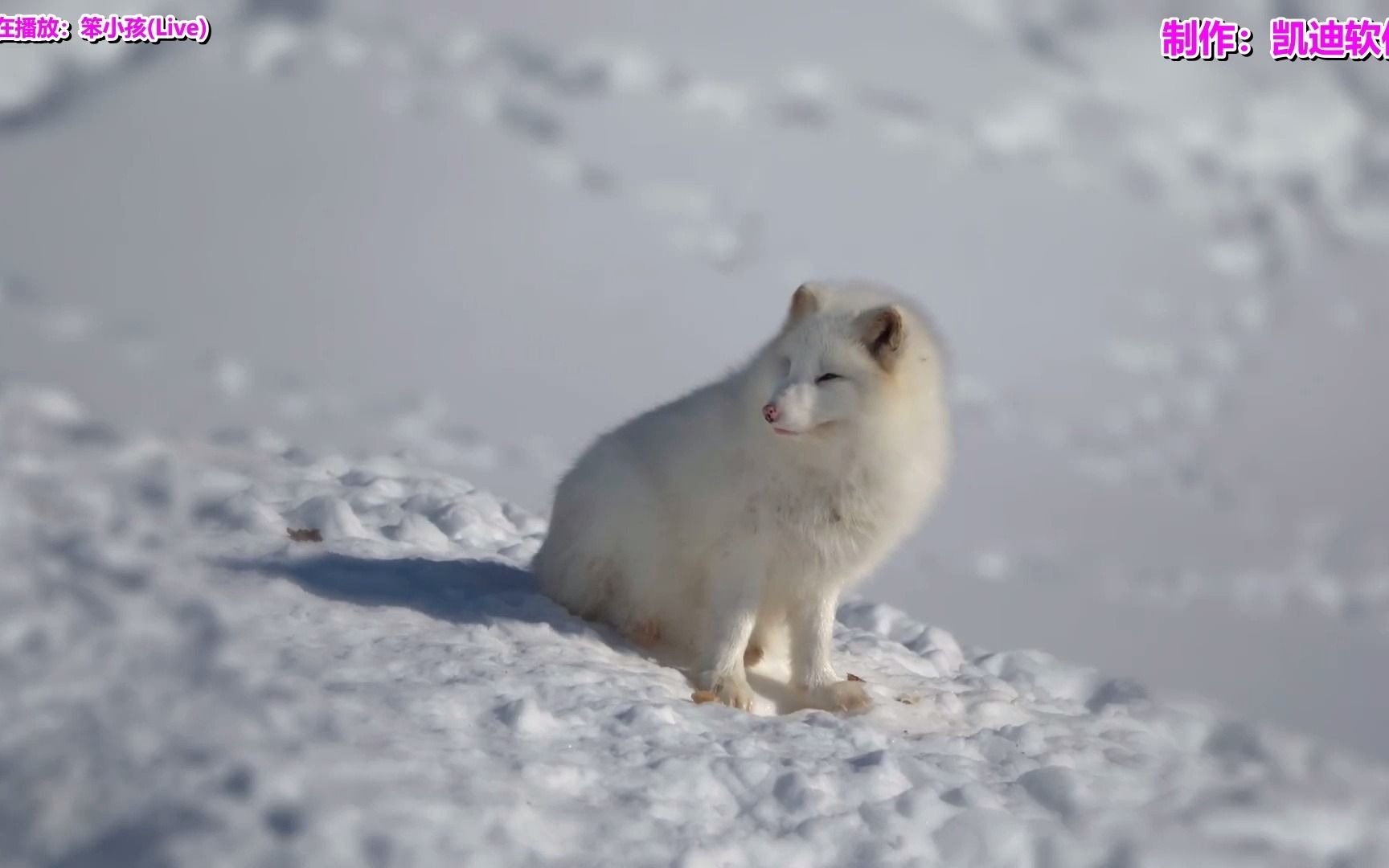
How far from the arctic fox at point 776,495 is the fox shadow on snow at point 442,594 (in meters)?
0.10

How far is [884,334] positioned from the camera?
490cm

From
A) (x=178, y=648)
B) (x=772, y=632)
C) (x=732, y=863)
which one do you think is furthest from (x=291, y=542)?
(x=732, y=863)

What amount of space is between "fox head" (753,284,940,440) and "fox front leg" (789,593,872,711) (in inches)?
28.7

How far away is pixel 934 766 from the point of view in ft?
14.6

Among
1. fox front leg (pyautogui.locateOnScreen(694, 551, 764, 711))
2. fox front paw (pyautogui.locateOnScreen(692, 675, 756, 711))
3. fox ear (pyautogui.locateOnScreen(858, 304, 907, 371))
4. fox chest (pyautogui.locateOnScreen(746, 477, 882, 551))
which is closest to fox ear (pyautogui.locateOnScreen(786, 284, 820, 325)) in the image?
fox ear (pyautogui.locateOnScreen(858, 304, 907, 371))

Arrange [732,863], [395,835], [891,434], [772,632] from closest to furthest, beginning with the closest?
[395,835] → [732,863] → [891,434] → [772,632]

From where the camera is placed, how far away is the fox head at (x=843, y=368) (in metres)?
4.83

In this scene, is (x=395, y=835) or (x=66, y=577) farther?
(x=66, y=577)

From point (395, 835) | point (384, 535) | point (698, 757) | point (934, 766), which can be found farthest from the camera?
point (384, 535)

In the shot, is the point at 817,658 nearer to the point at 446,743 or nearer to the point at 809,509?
the point at 809,509

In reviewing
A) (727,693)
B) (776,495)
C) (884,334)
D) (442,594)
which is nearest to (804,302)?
(884,334)

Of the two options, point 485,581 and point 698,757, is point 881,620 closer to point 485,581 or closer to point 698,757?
point 485,581

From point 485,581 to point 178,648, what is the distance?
5.33ft

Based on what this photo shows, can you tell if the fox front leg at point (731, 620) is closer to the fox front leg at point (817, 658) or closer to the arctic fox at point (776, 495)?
the arctic fox at point (776, 495)
